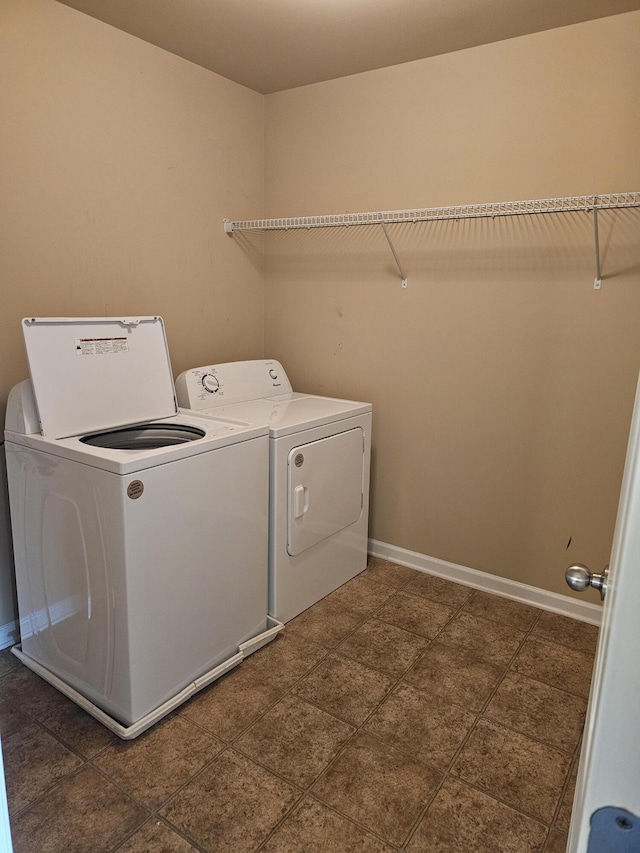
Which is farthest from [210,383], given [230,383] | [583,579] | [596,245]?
[583,579]

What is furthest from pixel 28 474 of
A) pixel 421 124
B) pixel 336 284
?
pixel 421 124

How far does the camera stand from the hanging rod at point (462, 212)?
202 cm

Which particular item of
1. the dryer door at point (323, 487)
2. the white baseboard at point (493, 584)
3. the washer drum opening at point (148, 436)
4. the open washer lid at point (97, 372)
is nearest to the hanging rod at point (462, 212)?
the open washer lid at point (97, 372)

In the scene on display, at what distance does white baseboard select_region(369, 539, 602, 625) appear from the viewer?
2.40 metres

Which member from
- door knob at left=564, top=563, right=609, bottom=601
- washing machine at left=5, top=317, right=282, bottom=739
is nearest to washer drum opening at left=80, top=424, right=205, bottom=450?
washing machine at left=5, top=317, right=282, bottom=739

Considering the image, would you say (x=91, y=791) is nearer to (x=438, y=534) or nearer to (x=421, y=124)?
(x=438, y=534)

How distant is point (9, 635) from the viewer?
2129 mm

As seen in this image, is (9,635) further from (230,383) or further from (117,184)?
(117,184)

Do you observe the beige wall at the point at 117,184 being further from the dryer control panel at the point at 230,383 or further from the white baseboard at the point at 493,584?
the white baseboard at the point at 493,584

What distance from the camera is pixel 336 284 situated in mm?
2836

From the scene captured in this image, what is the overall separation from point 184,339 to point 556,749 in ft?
7.11

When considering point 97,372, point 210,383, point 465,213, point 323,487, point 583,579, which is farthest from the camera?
point 210,383

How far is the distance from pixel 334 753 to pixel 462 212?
2.02m

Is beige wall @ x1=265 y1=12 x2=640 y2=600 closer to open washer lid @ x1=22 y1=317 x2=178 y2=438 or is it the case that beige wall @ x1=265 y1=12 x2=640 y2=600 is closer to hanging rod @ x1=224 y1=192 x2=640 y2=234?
hanging rod @ x1=224 y1=192 x2=640 y2=234
